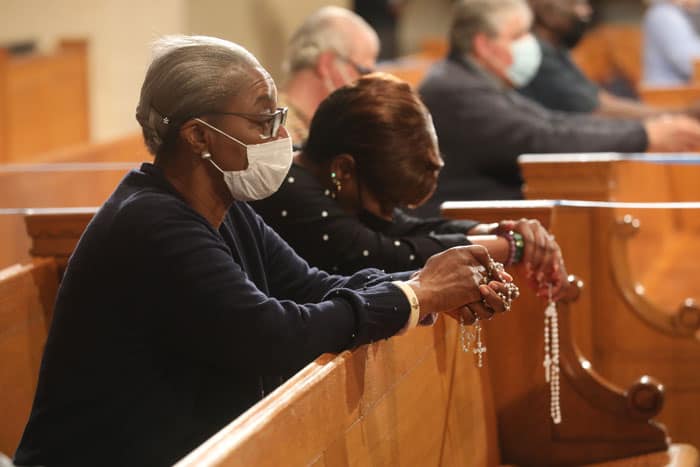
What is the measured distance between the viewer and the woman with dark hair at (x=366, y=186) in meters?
2.75

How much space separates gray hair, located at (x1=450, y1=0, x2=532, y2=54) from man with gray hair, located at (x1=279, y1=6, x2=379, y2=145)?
910mm

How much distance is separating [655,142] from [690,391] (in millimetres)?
1594

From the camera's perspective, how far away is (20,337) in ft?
9.12

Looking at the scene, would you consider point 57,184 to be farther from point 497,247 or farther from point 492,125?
point 497,247

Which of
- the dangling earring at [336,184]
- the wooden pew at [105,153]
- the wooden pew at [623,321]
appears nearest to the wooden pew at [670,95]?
the wooden pew at [105,153]

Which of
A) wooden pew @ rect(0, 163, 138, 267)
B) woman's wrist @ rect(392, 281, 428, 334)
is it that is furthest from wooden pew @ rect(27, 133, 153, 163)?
woman's wrist @ rect(392, 281, 428, 334)

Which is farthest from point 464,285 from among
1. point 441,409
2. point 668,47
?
point 668,47

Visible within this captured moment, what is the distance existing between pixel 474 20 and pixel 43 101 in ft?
10.3

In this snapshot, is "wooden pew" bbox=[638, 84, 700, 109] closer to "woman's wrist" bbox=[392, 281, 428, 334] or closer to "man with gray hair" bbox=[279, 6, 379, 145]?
"man with gray hair" bbox=[279, 6, 379, 145]

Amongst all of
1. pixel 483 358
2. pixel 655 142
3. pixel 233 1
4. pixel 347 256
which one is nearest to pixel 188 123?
pixel 347 256

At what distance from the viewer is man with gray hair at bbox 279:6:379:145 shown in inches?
154

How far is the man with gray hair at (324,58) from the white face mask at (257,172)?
162cm

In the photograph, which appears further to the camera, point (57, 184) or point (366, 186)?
point (57, 184)

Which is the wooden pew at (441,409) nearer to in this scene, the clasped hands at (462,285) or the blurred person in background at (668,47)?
the clasped hands at (462,285)
